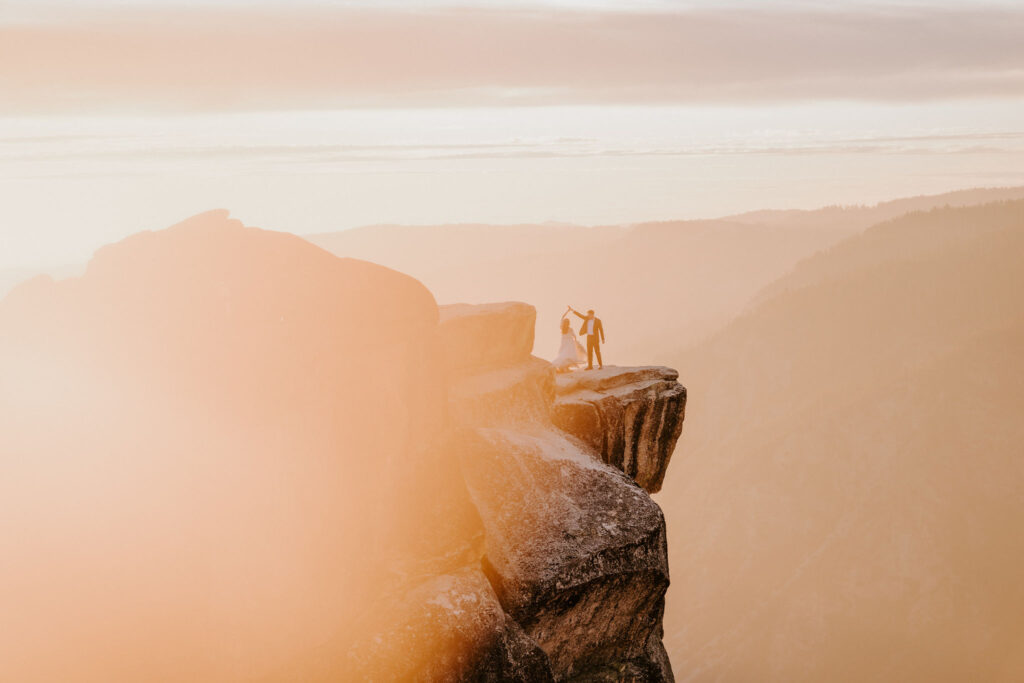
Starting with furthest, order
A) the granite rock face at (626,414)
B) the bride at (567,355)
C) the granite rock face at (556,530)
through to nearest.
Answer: the bride at (567,355) < the granite rock face at (626,414) < the granite rock face at (556,530)

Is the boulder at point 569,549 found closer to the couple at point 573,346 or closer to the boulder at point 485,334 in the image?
the boulder at point 485,334

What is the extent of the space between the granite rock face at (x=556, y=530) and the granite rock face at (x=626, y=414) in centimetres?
156

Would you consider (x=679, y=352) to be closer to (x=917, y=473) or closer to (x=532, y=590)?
(x=917, y=473)

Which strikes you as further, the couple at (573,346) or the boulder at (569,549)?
the couple at (573,346)

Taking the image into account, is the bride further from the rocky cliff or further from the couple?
the rocky cliff

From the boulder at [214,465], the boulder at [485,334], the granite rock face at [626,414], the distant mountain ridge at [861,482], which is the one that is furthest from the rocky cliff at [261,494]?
the distant mountain ridge at [861,482]

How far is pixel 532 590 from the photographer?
26641 millimetres

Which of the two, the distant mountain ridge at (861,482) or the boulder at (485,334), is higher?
the boulder at (485,334)

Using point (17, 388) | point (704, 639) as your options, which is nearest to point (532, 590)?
point (17, 388)

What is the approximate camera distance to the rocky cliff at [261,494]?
21.0 meters

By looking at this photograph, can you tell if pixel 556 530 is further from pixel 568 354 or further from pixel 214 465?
pixel 568 354

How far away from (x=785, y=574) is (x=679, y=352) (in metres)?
60.3

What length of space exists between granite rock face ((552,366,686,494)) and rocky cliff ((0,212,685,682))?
6.94 metres

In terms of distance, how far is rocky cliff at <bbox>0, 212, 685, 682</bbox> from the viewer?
68.8 ft
